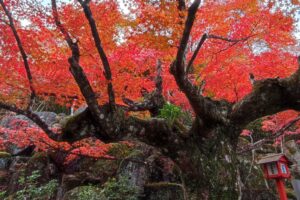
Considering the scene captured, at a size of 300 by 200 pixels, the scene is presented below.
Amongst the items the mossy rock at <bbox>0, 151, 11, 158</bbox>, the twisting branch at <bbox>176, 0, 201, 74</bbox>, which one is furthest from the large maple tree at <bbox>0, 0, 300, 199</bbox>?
the mossy rock at <bbox>0, 151, 11, 158</bbox>

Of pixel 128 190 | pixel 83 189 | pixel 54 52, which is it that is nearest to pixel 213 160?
pixel 128 190

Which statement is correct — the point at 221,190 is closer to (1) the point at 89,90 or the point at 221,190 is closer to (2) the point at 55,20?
(1) the point at 89,90

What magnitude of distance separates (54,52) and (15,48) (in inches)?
49.2

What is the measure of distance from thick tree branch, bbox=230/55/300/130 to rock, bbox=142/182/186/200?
14.9 feet

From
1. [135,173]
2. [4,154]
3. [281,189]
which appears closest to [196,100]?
[281,189]

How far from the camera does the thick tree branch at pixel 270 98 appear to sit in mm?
5312

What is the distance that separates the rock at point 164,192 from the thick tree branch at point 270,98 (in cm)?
454

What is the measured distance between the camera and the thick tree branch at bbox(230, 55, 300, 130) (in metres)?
5.31

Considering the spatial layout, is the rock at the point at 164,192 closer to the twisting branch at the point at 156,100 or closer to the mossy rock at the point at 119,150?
the mossy rock at the point at 119,150

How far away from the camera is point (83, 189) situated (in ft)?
26.9

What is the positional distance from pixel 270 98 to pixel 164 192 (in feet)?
17.5

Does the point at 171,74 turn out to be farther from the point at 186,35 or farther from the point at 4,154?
the point at 4,154

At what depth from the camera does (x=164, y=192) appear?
9.13 meters

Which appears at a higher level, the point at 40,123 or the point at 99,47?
the point at 99,47
